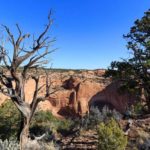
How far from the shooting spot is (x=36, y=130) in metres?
21.4

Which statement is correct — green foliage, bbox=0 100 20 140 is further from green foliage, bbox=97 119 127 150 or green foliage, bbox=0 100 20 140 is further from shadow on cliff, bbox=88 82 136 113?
shadow on cliff, bbox=88 82 136 113

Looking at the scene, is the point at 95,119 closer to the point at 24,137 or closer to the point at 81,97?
the point at 24,137

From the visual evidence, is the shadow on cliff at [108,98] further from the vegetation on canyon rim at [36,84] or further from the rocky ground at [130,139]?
the rocky ground at [130,139]

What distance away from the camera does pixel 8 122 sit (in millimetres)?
18781

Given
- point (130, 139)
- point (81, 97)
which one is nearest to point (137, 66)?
point (130, 139)

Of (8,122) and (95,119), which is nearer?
(8,122)

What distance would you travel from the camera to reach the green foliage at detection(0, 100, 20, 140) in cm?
1769

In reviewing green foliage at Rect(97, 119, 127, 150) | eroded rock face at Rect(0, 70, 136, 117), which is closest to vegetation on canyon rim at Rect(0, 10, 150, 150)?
green foliage at Rect(97, 119, 127, 150)

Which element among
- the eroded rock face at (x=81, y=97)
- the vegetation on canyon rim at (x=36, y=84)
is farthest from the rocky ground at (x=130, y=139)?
the eroded rock face at (x=81, y=97)

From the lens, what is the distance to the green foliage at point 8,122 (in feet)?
58.0

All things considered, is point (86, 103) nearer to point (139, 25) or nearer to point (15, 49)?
point (139, 25)

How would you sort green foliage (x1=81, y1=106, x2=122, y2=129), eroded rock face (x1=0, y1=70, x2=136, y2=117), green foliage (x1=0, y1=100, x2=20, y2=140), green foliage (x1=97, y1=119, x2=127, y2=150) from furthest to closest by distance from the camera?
1. eroded rock face (x1=0, y1=70, x2=136, y2=117)
2. green foliage (x1=81, y1=106, x2=122, y2=129)
3. green foliage (x1=0, y1=100, x2=20, y2=140)
4. green foliage (x1=97, y1=119, x2=127, y2=150)

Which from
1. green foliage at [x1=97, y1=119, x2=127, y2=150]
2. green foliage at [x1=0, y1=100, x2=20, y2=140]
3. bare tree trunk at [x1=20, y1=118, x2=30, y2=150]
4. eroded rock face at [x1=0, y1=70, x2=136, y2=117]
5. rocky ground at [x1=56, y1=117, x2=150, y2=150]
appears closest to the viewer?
bare tree trunk at [x1=20, y1=118, x2=30, y2=150]

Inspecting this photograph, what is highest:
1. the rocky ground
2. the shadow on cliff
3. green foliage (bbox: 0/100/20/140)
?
the shadow on cliff
